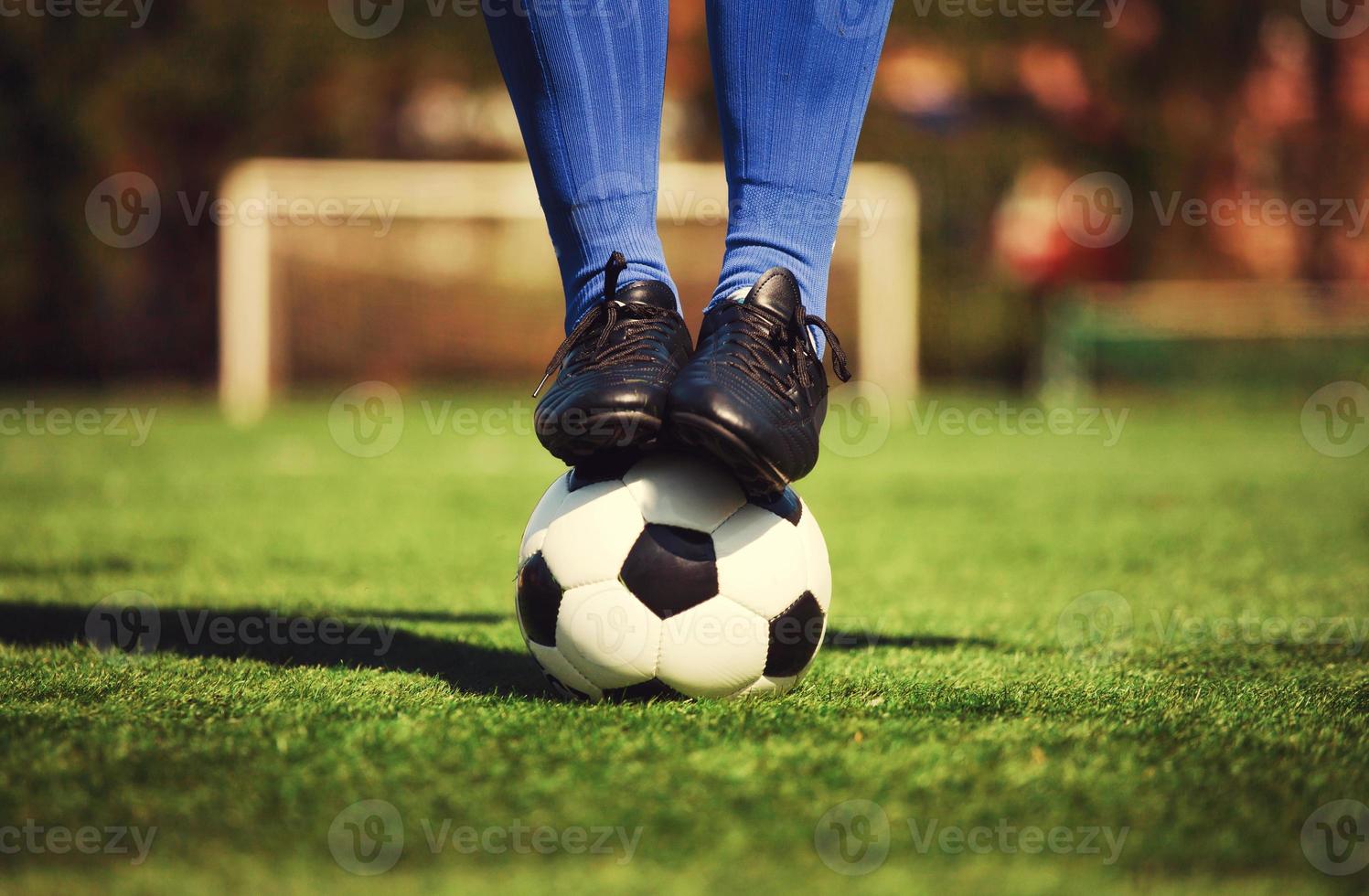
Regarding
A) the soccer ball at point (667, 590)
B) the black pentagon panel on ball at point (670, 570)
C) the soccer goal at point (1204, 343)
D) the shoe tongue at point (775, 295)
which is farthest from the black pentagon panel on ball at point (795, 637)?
the soccer goal at point (1204, 343)

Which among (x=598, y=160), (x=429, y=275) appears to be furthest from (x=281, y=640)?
(x=429, y=275)

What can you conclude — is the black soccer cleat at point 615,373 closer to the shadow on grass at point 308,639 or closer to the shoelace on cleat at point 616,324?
the shoelace on cleat at point 616,324

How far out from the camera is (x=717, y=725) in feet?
5.37

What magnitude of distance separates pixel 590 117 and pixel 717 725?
2.89ft

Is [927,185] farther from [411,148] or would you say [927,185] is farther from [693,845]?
[693,845]

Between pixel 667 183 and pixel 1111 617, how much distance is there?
960 cm

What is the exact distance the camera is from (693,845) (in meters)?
1.23

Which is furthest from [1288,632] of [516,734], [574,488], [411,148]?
[411,148]

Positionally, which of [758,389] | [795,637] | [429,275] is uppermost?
[429,275]

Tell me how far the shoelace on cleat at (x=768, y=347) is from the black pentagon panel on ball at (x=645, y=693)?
426 millimetres

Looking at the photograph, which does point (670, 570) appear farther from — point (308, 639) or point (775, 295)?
point (308, 639)

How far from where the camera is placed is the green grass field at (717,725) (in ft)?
3.96

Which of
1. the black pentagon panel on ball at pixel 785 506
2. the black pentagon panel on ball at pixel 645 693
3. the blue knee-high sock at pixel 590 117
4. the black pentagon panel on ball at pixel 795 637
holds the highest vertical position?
the blue knee-high sock at pixel 590 117

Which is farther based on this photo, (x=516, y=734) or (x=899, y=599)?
(x=899, y=599)
